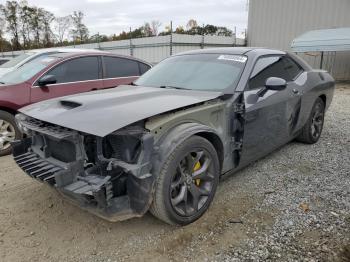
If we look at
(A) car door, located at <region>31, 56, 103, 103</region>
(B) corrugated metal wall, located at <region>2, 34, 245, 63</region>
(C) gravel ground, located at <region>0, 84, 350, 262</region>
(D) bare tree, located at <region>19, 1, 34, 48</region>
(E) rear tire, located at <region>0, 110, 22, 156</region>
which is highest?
(D) bare tree, located at <region>19, 1, 34, 48</region>

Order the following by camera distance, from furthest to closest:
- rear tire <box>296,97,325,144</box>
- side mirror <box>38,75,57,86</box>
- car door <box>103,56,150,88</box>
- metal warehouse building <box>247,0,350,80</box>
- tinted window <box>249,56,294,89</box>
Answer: metal warehouse building <box>247,0,350,80</box> → car door <box>103,56,150,88</box> → side mirror <box>38,75,57,86</box> → rear tire <box>296,97,325,144</box> → tinted window <box>249,56,294,89</box>

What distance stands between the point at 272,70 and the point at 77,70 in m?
3.39

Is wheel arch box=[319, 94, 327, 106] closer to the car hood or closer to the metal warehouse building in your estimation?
the car hood

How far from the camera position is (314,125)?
480 cm

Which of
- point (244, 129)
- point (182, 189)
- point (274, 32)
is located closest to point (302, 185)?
point (244, 129)

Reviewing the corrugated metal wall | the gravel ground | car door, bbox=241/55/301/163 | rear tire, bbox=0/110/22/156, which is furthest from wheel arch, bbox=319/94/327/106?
the corrugated metal wall

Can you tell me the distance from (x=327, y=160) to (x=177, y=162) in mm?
2787

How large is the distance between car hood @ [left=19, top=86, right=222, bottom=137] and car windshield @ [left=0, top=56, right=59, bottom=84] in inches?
90.4

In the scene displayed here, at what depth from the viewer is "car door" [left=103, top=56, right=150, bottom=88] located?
5.66m

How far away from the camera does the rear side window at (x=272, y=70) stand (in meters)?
3.37

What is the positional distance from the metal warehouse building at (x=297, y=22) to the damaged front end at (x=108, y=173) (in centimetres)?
1548

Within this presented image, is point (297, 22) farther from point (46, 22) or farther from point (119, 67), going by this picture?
point (46, 22)

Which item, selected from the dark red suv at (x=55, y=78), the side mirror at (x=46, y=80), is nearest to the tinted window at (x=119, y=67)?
the dark red suv at (x=55, y=78)

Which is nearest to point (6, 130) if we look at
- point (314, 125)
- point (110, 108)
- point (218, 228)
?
point (110, 108)
